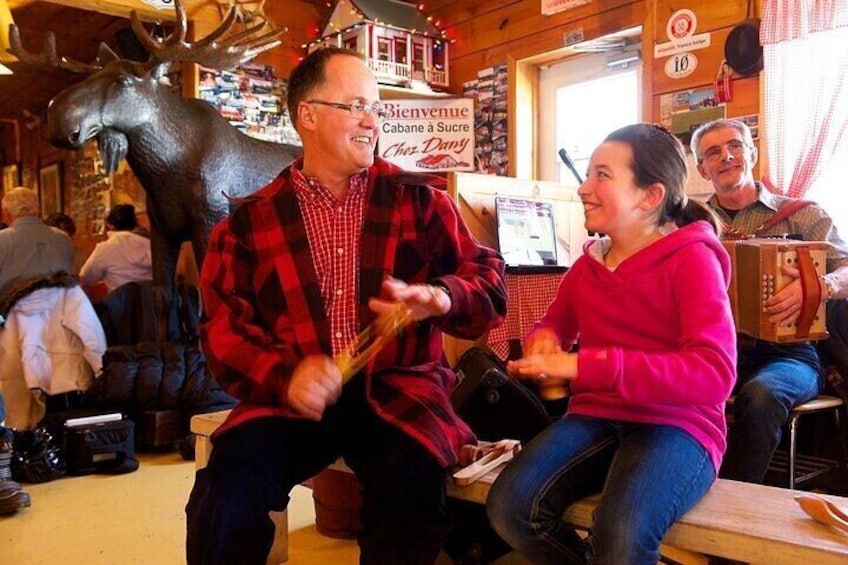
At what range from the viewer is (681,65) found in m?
3.66

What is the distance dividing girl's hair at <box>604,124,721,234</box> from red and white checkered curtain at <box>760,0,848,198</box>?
6.14 feet

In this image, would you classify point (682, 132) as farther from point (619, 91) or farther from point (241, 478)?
point (241, 478)

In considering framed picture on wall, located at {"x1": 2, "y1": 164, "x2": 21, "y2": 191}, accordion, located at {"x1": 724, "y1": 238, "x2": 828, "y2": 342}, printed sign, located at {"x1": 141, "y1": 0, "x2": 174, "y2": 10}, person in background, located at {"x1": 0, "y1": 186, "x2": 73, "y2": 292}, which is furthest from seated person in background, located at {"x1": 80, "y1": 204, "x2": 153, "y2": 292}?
framed picture on wall, located at {"x1": 2, "y1": 164, "x2": 21, "y2": 191}

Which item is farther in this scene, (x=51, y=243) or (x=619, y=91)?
(x=619, y=91)

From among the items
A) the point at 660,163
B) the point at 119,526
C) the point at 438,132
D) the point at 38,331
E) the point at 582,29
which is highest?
the point at 582,29

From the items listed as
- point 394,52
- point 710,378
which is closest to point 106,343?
point 394,52

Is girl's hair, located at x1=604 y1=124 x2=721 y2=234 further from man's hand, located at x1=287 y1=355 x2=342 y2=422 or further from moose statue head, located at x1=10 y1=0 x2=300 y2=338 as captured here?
moose statue head, located at x1=10 y1=0 x2=300 y2=338

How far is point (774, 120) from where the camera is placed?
3275 millimetres

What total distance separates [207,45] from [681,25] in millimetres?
2185

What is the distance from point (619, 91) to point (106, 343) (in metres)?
3.04

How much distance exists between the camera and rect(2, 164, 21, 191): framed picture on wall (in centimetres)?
794

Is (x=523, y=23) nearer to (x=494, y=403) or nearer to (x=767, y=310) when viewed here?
A: (x=767, y=310)

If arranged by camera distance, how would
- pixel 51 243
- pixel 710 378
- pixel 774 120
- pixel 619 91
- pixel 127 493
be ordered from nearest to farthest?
1. pixel 710 378
2. pixel 127 493
3. pixel 774 120
4. pixel 51 243
5. pixel 619 91

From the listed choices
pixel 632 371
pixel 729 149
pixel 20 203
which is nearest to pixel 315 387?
pixel 632 371
